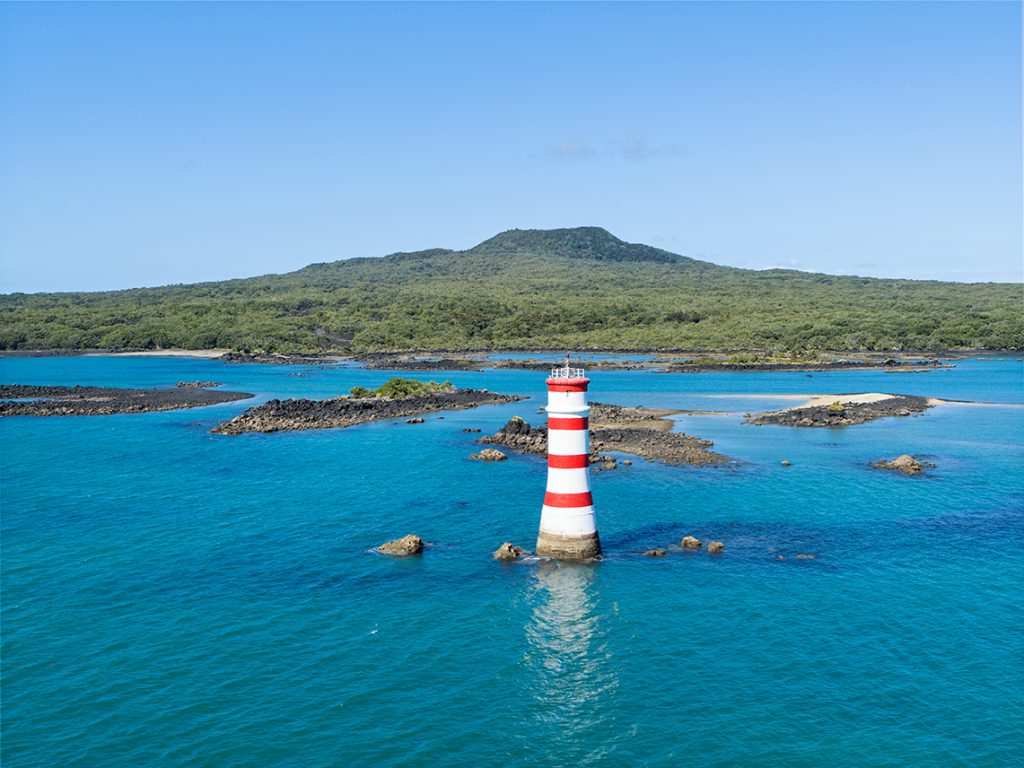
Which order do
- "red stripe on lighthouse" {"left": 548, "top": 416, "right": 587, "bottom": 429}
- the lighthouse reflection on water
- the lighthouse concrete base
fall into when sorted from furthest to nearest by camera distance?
1. the lighthouse concrete base
2. "red stripe on lighthouse" {"left": 548, "top": 416, "right": 587, "bottom": 429}
3. the lighthouse reflection on water

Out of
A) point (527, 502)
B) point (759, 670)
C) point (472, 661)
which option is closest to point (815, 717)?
point (759, 670)

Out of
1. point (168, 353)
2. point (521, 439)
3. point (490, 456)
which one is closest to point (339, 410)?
point (521, 439)

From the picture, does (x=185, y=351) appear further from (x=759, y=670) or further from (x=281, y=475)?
(x=759, y=670)

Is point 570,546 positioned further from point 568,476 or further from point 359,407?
point 359,407

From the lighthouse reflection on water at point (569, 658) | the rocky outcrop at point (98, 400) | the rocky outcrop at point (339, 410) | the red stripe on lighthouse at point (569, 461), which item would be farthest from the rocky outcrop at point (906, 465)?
the rocky outcrop at point (98, 400)

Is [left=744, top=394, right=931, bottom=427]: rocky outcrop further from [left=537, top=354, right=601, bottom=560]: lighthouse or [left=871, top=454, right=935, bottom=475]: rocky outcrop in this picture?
[left=537, top=354, right=601, bottom=560]: lighthouse

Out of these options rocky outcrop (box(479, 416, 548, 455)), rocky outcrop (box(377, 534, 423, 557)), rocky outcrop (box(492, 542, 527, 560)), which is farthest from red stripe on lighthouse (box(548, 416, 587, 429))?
rocky outcrop (box(479, 416, 548, 455))
